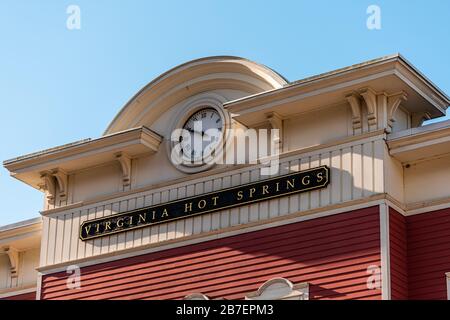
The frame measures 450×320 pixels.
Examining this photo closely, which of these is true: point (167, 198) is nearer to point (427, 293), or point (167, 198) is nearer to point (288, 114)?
point (288, 114)

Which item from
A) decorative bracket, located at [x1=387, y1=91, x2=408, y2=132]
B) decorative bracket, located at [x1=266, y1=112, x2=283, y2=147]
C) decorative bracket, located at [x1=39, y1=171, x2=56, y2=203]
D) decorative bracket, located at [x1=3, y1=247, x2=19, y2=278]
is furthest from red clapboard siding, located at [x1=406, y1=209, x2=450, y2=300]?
decorative bracket, located at [x1=3, y1=247, x2=19, y2=278]

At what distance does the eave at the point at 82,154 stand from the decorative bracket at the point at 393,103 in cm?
621

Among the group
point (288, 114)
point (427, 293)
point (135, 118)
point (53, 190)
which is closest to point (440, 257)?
point (427, 293)

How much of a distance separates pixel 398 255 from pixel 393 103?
3.45 metres

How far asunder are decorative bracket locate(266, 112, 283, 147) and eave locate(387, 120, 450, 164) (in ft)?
9.06

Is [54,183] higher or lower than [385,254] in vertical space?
higher

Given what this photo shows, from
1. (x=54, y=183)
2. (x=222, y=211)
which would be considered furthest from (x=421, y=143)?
(x=54, y=183)

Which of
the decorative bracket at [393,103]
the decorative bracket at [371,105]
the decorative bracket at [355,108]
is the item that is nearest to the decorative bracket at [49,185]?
the decorative bracket at [355,108]

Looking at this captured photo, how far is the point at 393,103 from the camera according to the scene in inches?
1029

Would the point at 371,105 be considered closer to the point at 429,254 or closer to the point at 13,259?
the point at 429,254

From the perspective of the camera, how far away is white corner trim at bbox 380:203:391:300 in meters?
24.3

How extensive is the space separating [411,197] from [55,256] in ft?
31.6

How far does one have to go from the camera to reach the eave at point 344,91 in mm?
25422
